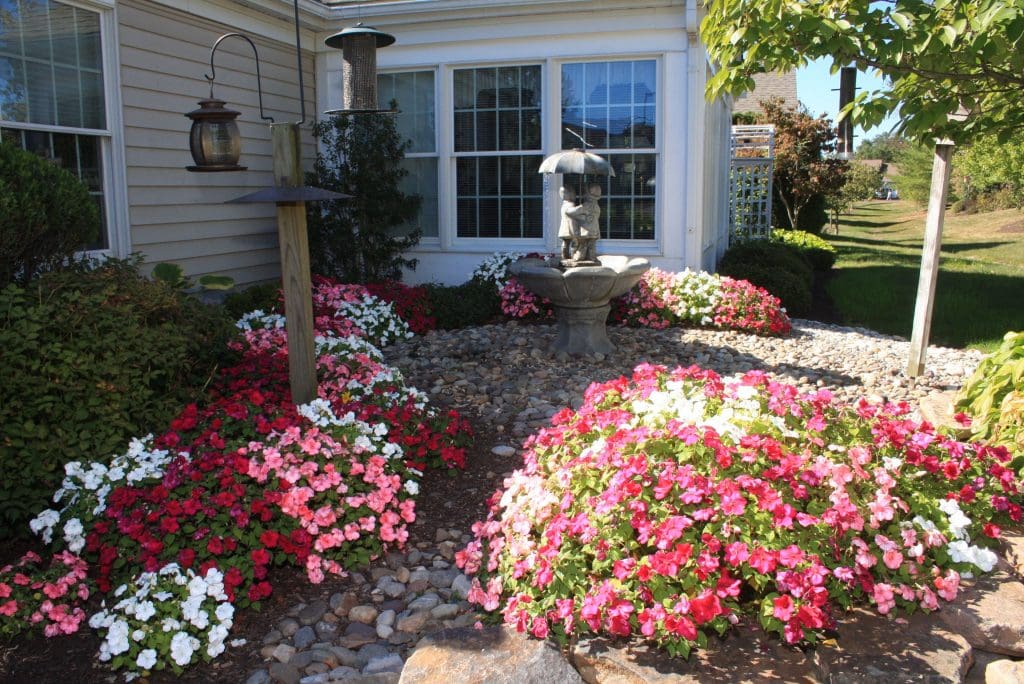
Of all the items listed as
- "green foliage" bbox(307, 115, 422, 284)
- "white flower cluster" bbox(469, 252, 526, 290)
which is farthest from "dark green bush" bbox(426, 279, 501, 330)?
"green foliage" bbox(307, 115, 422, 284)

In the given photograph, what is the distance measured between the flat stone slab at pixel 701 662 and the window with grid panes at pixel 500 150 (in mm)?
6824

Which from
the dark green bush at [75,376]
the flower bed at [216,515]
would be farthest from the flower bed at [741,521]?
the dark green bush at [75,376]

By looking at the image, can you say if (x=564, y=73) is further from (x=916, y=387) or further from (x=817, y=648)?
(x=817, y=648)

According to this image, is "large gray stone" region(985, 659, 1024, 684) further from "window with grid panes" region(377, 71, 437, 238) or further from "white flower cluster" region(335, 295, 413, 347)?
"window with grid panes" region(377, 71, 437, 238)

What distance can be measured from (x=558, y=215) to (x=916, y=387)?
4.06m

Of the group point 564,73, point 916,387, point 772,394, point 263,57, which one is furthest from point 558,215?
point 772,394

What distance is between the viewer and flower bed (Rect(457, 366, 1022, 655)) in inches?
94.0

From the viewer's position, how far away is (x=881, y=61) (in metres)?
3.63

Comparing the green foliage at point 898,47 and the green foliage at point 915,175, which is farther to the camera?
the green foliage at point 915,175

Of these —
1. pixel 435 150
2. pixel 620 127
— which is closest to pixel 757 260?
pixel 620 127

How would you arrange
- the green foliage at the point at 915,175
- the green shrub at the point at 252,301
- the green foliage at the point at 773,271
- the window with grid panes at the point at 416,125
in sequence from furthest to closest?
the green foliage at the point at 915,175
the green foliage at the point at 773,271
the window with grid panes at the point at 416,125
the green shrub at the point at 252,301

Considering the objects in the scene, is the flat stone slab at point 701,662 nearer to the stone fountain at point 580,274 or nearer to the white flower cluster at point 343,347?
the white flower cluster at point 343,347

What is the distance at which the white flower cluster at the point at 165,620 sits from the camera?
2793mm

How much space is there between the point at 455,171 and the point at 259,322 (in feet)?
11.7
